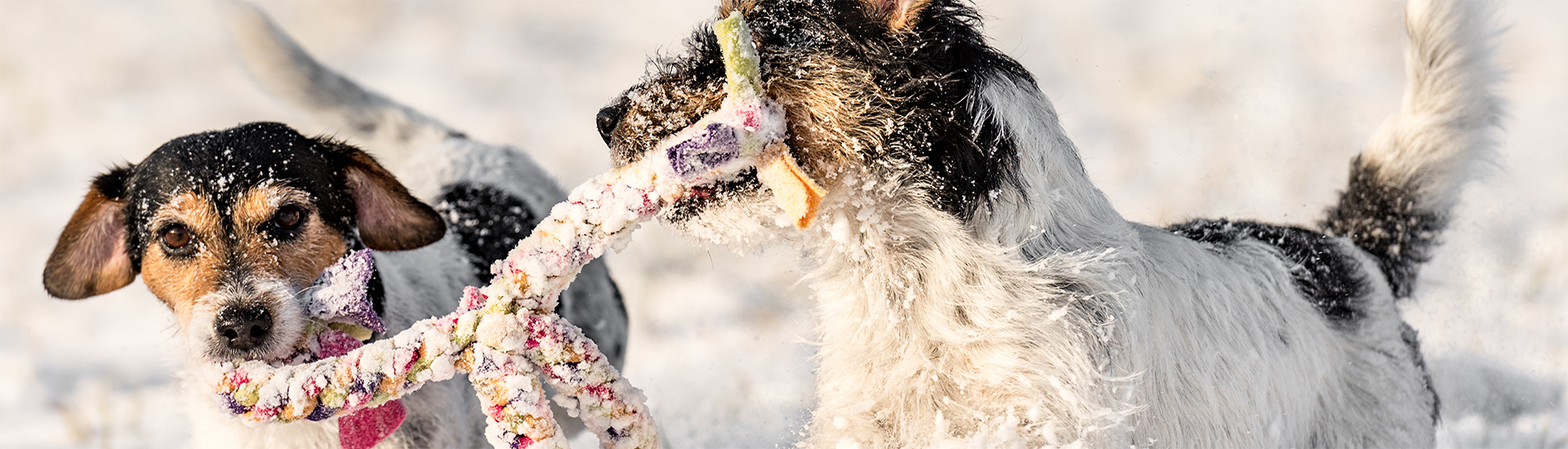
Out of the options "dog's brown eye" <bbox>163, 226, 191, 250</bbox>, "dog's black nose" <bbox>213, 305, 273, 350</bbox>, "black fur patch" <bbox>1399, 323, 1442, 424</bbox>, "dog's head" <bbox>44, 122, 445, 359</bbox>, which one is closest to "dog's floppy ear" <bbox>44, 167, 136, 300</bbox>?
"dog's head" <bbox>44, 122, 445, 359</bbox>

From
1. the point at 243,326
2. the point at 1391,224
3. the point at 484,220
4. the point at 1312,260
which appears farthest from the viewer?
the point at 484,220

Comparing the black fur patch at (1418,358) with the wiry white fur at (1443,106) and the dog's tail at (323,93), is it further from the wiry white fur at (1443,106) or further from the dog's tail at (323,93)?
the dog's tail at (323,93)

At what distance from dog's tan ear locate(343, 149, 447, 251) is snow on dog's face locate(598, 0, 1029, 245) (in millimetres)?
1051

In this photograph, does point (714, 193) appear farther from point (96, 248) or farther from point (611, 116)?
point (96, 248)

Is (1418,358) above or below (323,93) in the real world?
below

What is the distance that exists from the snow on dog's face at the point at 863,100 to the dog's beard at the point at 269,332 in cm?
97

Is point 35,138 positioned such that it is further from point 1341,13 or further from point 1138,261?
point 1341,13

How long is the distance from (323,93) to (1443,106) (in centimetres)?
445

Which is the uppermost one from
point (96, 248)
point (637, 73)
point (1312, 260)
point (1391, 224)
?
point (637, 73)

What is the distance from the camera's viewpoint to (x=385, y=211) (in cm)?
291

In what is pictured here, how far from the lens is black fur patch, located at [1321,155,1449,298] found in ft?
12.1

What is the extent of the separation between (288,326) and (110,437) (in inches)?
114

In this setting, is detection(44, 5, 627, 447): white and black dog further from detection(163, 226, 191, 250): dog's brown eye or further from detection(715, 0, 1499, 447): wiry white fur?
detection(715, 0, 1499, 447): wiry white fur

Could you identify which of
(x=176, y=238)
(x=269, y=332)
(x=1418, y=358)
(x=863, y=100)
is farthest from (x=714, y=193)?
(x=1418, y=358)
